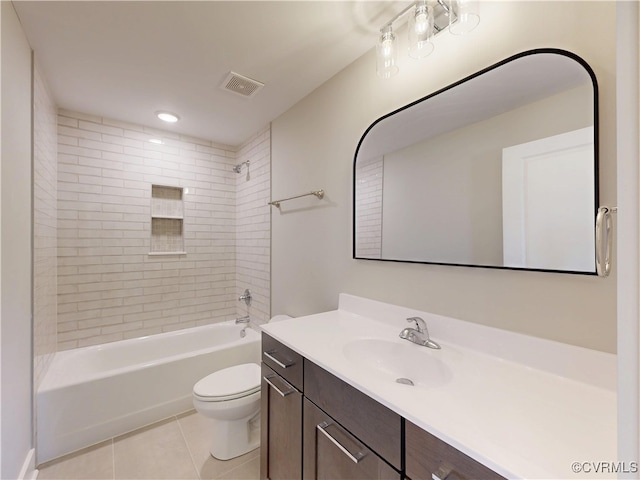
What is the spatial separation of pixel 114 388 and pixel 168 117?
7.22 feet

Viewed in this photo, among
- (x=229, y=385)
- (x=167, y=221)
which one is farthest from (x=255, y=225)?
(x=229, y=385)

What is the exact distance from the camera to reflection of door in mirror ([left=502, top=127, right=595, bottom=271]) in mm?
846

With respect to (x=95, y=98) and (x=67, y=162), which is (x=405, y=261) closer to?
(x=95, y=98)

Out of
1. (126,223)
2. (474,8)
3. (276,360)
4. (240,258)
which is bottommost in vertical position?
(276,360)

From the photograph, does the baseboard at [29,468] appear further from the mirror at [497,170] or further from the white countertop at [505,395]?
the mirror at [497,170]

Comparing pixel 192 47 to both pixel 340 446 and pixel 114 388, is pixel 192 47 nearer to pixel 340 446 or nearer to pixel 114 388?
pixel 340 446

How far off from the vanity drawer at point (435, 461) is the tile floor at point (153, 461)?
4.30 ft

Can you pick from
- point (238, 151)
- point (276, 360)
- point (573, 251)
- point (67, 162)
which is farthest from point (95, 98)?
point (573, 251)

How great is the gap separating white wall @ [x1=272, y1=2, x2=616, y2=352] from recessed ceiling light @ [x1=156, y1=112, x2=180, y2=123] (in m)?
0.89

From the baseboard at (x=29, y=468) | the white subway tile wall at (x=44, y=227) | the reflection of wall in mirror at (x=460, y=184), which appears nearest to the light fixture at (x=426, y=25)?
the reflection of wall in mirror at (x=460, y=184)

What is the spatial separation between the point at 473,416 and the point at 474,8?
4.43 ft

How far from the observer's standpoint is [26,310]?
1459 mm

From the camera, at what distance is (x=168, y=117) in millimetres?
2404

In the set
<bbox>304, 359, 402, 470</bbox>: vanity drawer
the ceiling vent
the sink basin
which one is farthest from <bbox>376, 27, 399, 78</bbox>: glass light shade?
<bbox>304, 359, 402, 470</bbox>: vanity drawer
